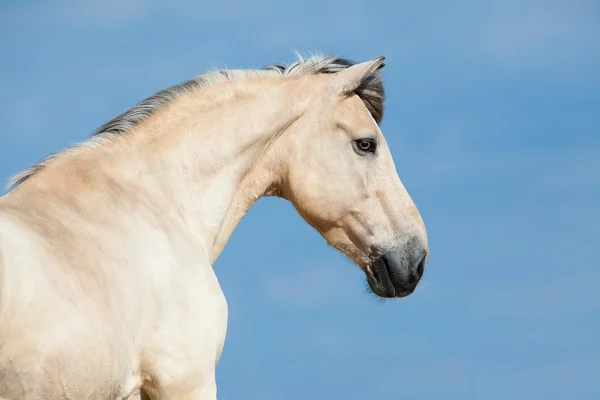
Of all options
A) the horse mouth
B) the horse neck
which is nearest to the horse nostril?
the horse mouth

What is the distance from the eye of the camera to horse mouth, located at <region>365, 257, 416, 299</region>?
6.40m

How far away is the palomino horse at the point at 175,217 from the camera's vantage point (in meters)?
4.34

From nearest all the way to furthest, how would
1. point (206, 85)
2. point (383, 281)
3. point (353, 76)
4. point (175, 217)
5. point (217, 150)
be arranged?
point (175, 217) < point (217, 150) < point (206, 85) < point (383, 281) < point (353, 76)

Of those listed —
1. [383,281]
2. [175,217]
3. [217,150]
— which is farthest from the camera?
[383,281]

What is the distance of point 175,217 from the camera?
5.75 meters

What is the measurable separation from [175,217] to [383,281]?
1.61m

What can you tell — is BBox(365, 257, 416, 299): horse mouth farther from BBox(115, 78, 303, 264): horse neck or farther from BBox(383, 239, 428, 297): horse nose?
BBox(115, 78, 303, 264): horse neck

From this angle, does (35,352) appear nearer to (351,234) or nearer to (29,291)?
(29,291)

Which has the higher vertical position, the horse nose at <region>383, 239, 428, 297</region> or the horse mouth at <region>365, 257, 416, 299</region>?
the horse nose at <region>383, 239, 428, 297</region>

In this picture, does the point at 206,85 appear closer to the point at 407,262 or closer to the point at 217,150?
the point at 217,150

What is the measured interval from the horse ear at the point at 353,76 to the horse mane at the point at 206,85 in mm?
88

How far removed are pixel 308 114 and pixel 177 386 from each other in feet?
7.24

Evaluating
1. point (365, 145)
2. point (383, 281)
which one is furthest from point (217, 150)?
point (383, 281)

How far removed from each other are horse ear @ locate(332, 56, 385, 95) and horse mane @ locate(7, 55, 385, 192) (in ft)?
0.29
